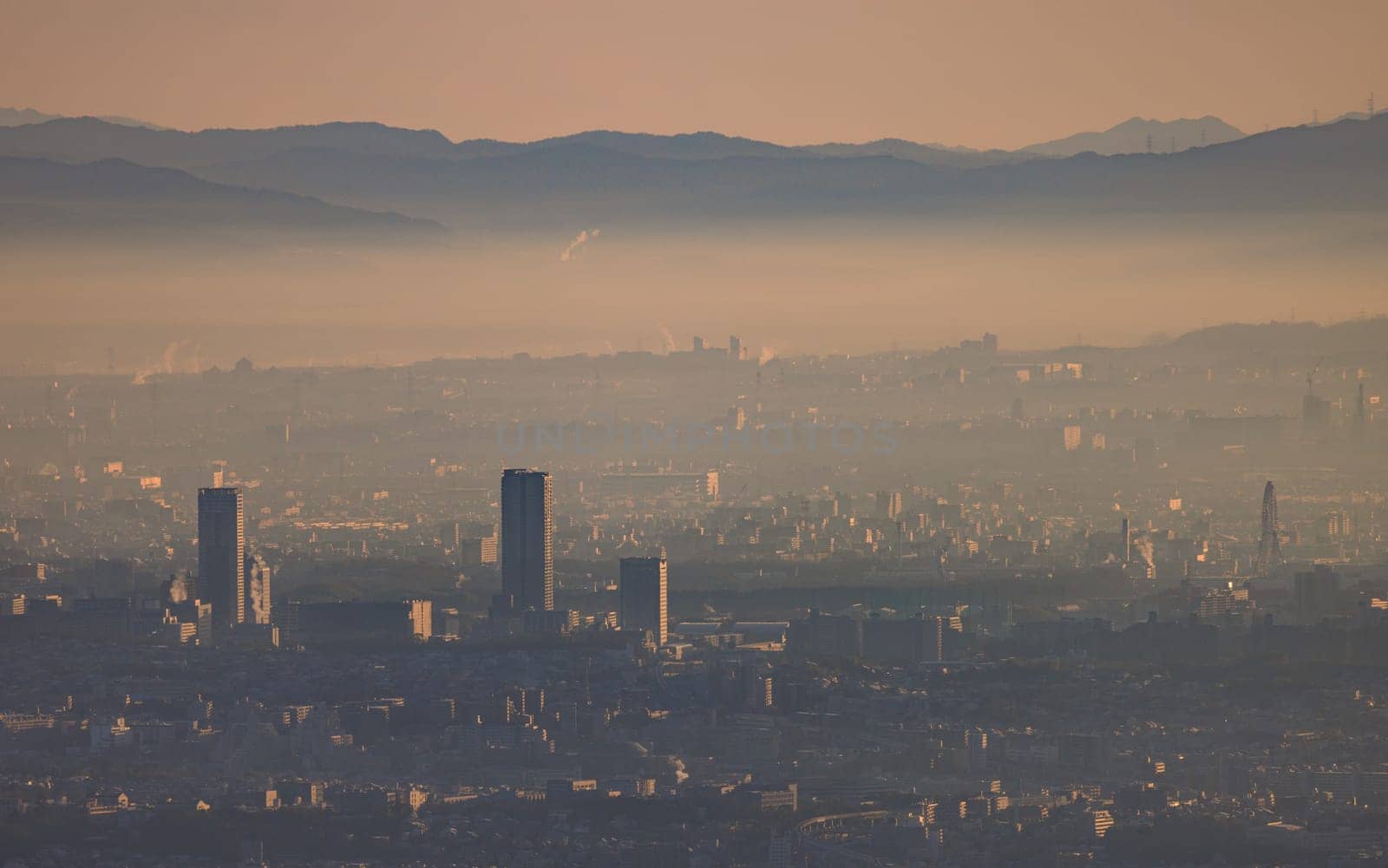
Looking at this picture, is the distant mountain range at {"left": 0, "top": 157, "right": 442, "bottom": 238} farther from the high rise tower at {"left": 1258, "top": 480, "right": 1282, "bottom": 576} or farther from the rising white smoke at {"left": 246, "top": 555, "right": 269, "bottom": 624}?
the high rise tower at {"left": 1258, "top": 480, "right": 1282, "bottom": 576}

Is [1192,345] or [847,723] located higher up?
[1192,345]

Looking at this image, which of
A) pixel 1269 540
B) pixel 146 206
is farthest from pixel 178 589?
pixel 1269 540

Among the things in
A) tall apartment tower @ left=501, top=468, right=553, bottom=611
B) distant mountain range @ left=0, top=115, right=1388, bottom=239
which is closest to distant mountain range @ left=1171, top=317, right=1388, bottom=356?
distant mountain range @ left=0, top=115, right=1388, bottom=239

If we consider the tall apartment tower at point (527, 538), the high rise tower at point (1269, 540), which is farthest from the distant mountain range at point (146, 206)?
the high rise tower at point (1269, 540)

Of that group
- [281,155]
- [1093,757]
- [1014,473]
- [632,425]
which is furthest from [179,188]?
[1093,757]

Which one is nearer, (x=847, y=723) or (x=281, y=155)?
(x=847, y=723)

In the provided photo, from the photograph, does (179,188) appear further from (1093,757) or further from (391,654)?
(1093,757)

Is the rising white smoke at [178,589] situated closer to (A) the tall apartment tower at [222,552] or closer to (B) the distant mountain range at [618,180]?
(A) the tall apartment tower at [222,552]
